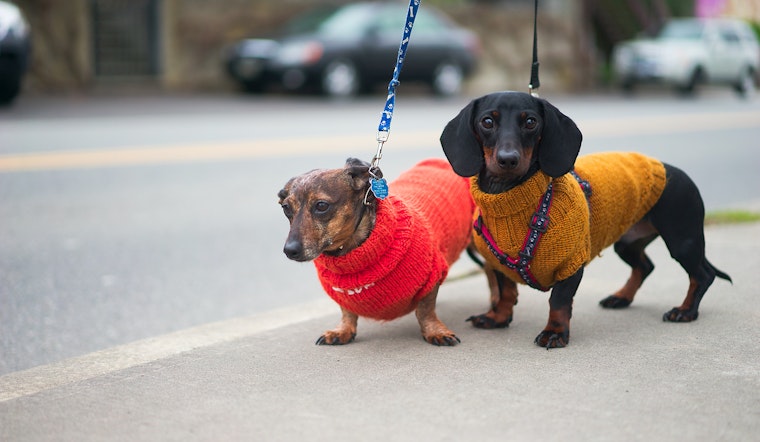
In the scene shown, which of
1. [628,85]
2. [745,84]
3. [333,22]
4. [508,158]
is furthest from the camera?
[745,84]

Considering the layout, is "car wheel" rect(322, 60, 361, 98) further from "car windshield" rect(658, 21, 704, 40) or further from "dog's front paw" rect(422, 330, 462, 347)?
"dog's front paw" rect(422, 330, 462, 347)

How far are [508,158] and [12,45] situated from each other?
37.4 feet

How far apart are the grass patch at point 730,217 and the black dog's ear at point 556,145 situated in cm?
361

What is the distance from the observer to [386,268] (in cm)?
389

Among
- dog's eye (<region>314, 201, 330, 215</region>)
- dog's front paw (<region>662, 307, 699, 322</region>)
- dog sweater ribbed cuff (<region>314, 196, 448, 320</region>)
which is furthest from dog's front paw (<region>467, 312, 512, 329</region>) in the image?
dog's eye (<region>314, 201, 330, 215</region>)

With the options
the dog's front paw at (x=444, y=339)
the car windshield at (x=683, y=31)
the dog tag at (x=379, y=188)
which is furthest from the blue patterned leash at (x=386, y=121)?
the car windshield at (x=683, y=31)

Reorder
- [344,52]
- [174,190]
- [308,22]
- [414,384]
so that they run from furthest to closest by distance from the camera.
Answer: [308,22]
[344,52]
[174,190]
[414,384]

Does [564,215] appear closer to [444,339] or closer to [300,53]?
[444,339]

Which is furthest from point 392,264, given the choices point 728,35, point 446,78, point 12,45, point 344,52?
point 728,35

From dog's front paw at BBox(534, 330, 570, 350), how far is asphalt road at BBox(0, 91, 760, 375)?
6.77 feet

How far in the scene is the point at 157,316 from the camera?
5.33 m

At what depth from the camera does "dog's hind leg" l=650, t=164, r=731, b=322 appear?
430 cm

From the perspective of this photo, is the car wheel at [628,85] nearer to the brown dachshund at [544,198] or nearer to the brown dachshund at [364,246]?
the brown dachshund at [544,198]

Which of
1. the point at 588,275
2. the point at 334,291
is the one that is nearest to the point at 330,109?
the point at 588,275
